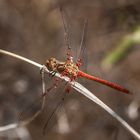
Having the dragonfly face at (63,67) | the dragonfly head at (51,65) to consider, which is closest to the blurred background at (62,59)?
the dragonfly face at (63,67)

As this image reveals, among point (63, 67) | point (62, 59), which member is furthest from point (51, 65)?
point (62, 59)

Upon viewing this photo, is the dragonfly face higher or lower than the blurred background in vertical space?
higher

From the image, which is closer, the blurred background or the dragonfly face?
the dragonfly face

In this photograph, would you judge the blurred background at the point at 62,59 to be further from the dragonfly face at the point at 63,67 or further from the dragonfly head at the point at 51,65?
the dragonfly head at the point at 51,65

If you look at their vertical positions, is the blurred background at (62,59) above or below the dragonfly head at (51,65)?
below

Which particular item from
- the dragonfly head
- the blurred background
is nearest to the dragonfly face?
the dragonfly head

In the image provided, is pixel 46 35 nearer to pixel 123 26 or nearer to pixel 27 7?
pixel 27 7

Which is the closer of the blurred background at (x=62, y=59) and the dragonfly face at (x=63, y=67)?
the dragonfly face at (x=63, y=67)

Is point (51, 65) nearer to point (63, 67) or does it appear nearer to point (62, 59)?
point (63, 67)

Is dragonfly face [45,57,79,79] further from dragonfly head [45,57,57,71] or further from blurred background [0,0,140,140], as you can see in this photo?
blurred background [0,0,140,140]
